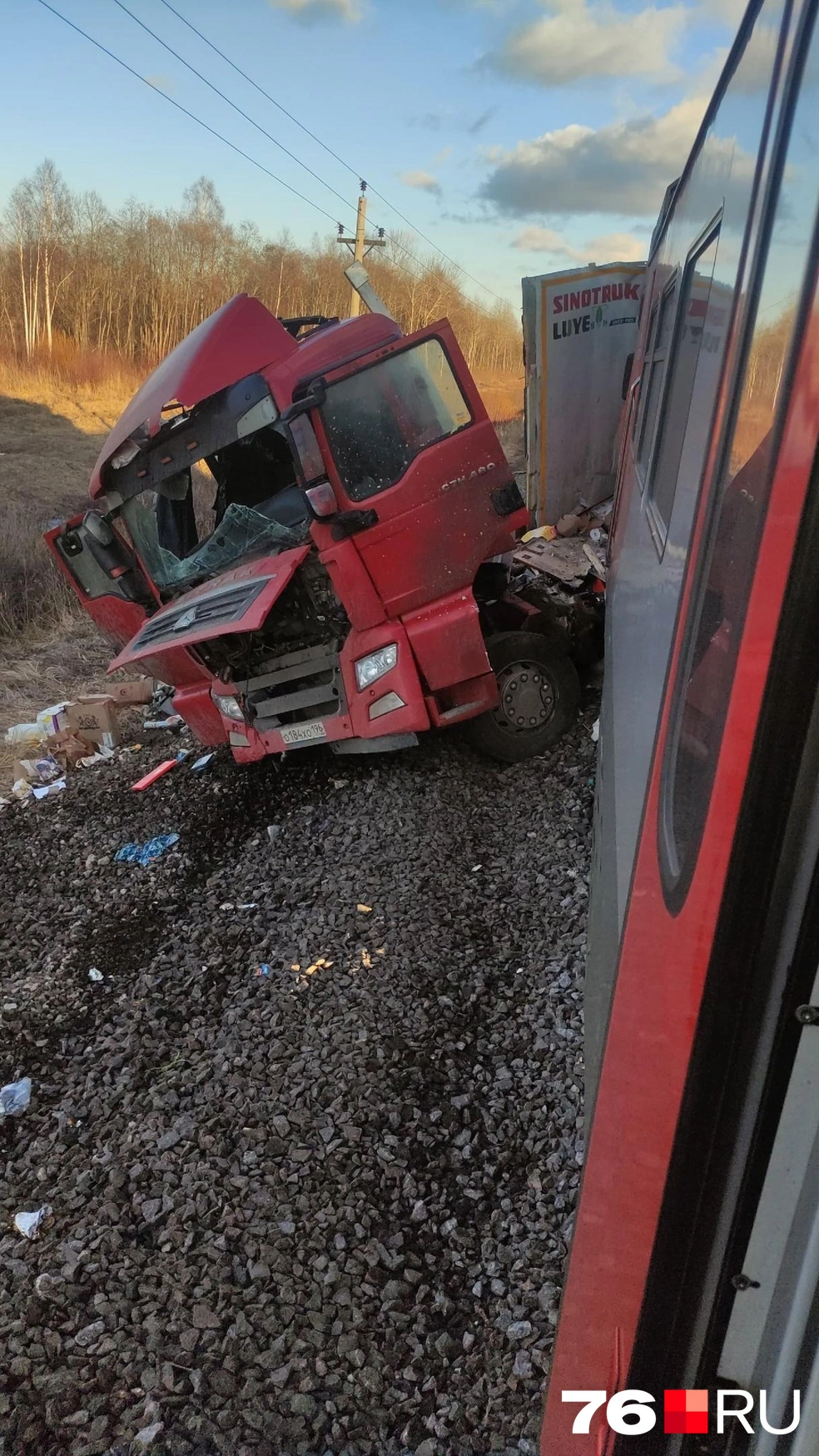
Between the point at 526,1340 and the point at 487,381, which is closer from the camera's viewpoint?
the point at 526,1340

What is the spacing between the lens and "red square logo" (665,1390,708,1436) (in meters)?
1.18

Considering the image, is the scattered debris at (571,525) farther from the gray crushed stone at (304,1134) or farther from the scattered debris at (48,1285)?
the scattered debris at (48,1285)

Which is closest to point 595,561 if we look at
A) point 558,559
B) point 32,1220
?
point 558,559

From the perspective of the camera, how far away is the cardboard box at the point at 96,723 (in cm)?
737

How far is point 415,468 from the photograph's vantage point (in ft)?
16.4

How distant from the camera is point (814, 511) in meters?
0.89

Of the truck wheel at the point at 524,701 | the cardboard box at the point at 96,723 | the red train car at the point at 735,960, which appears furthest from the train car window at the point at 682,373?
the cardboard box at the point at 96,723

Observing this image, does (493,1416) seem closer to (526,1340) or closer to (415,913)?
(526,1340)

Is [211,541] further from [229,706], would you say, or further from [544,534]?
[544,534]

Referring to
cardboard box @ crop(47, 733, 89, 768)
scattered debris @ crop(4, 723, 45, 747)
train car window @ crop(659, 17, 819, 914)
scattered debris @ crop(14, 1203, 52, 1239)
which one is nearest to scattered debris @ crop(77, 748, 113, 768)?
cardboard box @ crop(47, 733, 89, 768)

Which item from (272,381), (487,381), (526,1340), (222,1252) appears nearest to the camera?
(526,1340)

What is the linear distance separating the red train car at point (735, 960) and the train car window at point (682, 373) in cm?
56

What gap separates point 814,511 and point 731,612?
21 centimetres

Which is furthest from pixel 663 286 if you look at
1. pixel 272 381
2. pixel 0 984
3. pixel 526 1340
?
pixel 0 984
